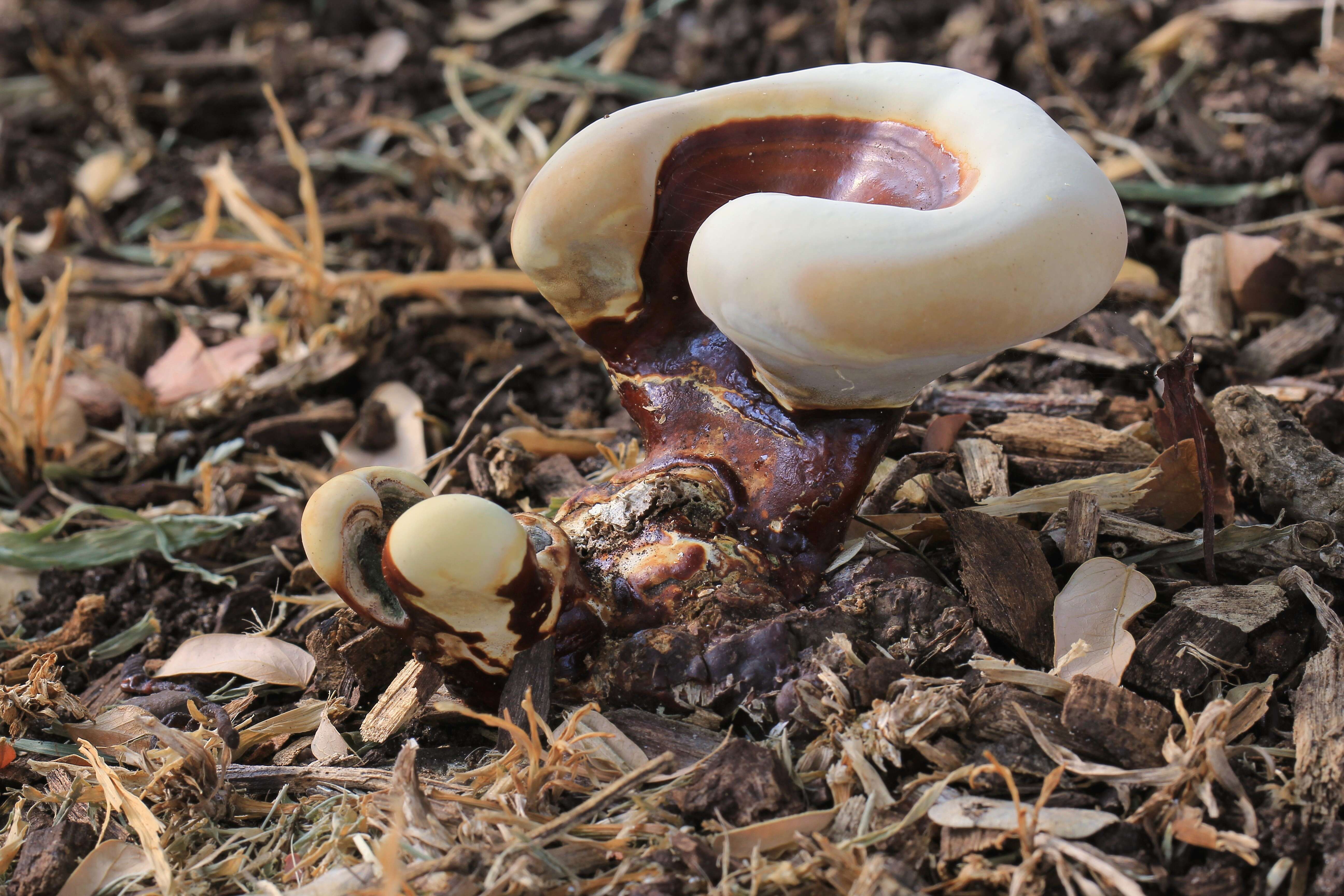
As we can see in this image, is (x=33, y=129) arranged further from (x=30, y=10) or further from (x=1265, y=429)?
(x=1265, y=429)

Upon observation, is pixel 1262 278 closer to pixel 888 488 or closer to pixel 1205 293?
pixel 1205 293

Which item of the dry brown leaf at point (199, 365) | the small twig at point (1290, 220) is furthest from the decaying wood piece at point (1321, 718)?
the dry brown leaf at point (199, 365)

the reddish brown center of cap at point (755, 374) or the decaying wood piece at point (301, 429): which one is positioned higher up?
the reddish brown center of cap at point (755, 374)

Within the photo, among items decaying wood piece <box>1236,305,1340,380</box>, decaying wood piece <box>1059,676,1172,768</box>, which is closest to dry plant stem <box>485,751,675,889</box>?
decaying wood piece <box>1059,676,1172,768</box>

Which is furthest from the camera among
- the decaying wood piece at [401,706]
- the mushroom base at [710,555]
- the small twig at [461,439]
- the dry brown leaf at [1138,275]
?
the dry brown leaf at [1138,275]

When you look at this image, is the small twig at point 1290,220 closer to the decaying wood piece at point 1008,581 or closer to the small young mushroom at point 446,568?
the decaying wood piece at point 1008,581
